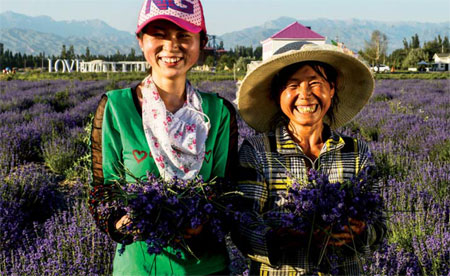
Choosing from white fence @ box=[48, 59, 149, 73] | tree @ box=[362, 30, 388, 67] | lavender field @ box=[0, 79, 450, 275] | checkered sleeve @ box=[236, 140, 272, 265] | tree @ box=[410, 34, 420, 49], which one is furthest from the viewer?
tree @ box=[410, 34, 420, 49]

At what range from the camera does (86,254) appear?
9.43ft

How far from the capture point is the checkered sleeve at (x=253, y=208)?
4.99 ft

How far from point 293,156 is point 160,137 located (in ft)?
1.69

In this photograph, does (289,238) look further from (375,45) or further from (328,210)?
(375,45)

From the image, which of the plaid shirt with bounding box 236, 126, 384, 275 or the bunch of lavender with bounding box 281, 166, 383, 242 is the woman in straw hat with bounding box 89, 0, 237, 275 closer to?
the plaid shirt with bounding box 236, 126, 384, 275

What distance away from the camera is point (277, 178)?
1627 millimetres

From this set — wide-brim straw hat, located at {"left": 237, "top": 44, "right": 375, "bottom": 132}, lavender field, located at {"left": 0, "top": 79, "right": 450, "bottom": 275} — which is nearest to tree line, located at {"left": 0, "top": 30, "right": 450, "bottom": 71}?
lavender field, located at {"left": 0, "top": 79, "right": 450, "bottom": 275}

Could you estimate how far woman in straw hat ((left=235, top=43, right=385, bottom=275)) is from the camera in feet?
5.00

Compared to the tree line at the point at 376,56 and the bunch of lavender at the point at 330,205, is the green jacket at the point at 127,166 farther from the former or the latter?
the tree line at the point at 376,56

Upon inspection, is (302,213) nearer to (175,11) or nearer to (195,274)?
(195,274)

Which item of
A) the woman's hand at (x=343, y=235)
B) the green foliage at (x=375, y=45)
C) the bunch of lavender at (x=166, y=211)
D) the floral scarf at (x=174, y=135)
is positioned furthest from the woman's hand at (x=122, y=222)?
the green foliage at (x=375, y=45)

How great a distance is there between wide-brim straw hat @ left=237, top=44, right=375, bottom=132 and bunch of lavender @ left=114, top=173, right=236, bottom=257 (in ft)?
2.07

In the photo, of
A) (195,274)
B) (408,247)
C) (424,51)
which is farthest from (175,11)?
(424,51)

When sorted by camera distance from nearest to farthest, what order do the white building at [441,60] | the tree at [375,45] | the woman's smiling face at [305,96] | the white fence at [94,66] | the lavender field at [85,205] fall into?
the woman's smiling face at [305,96] → the lavender field at [85,205] → the tree at [375,45] → the white fence at [94,66] → the white building at [441,60]
